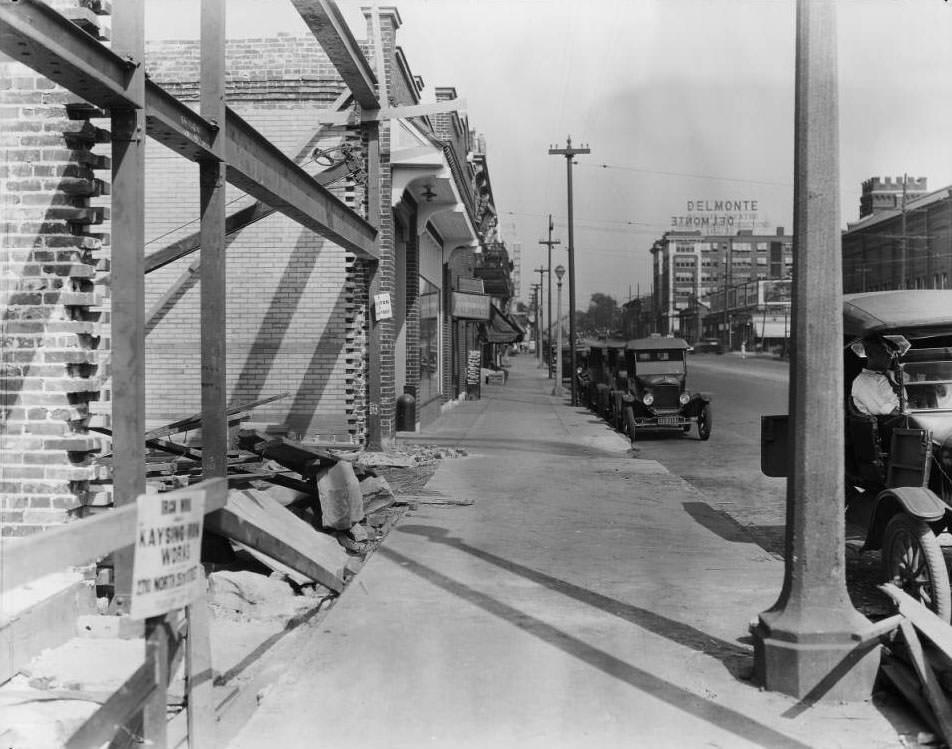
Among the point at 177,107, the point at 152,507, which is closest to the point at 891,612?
the point at 152,507

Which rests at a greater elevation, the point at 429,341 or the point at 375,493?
the point at 429,341

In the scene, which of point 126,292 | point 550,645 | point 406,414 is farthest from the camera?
point 406,414

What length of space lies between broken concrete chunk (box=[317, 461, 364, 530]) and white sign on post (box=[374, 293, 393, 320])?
5582 millimetres

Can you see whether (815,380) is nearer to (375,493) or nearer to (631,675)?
(631,675)

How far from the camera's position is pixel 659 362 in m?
19.0

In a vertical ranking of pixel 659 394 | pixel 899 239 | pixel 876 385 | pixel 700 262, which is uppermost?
pixel 700 262

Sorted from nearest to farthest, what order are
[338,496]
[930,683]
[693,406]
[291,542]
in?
[930,683], [291,542], [338,496], [693,406]

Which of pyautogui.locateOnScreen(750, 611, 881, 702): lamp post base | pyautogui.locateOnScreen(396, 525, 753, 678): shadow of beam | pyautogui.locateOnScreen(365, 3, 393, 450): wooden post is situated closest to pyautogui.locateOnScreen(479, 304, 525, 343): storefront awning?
pyautogui.locateOnScreen(365, 3, 393, 450): wooden post

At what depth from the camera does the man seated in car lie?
6910mm

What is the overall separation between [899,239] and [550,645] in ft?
184

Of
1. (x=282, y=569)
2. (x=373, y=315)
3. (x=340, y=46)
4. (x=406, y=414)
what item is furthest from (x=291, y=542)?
(x=406, y=414)

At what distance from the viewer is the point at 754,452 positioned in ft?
51.9

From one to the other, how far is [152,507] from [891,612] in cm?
466

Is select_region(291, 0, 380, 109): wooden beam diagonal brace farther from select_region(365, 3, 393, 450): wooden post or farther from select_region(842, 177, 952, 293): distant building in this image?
select_region(842, 177, 952, 293): distant building
